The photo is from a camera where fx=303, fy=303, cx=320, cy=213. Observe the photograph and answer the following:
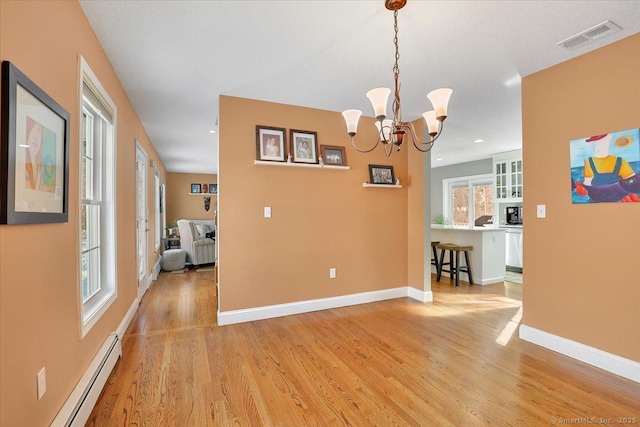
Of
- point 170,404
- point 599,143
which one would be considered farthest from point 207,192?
point 599,143

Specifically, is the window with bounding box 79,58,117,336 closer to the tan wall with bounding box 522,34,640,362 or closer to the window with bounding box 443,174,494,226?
the tan wall with bounding box 522,34,640,362

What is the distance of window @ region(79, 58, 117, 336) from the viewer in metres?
2.25

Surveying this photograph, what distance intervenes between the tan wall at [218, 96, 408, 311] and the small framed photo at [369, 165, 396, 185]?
3.2 inches

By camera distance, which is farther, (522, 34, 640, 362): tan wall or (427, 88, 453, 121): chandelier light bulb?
(522, 34, 640, 362): tan wall

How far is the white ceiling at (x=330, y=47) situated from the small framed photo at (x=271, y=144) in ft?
1.12

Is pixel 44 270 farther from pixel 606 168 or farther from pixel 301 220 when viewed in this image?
pixel 606 168

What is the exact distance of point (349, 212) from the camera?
3.83 meters

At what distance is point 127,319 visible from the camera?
310 centimetres

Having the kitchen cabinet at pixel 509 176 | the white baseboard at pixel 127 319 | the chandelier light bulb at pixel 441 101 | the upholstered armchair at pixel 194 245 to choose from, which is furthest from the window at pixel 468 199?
the white baseboard at pixel 127 319

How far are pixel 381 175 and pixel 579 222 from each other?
211cm

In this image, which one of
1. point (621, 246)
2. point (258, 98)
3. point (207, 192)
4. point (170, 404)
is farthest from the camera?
point (207, 192)

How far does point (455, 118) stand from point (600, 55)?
174 cm

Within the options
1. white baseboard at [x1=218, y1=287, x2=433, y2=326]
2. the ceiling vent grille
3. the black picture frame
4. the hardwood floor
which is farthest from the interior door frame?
the ceiling vent grille

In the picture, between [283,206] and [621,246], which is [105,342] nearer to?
[283,206]
